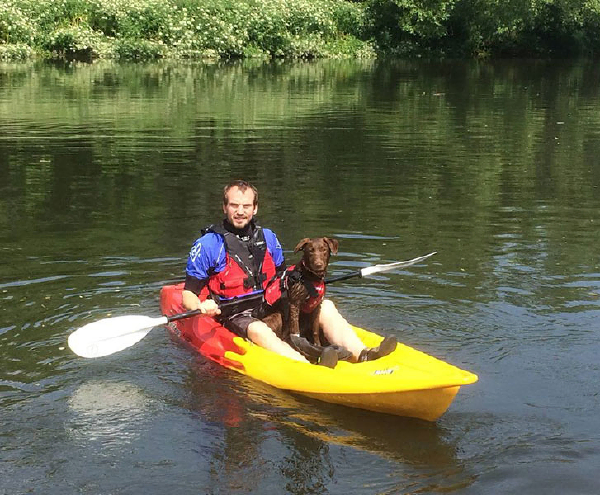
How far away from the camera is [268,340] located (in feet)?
20.4

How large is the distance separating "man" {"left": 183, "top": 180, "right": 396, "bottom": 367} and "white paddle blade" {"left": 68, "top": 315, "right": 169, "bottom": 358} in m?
0.35

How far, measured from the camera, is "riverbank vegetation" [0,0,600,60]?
33.9m

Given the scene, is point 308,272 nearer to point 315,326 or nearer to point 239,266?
point 315,326

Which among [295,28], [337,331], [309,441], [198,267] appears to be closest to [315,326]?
[337,331]

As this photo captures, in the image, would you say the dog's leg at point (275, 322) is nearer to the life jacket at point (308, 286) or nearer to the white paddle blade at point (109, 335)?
the life jacket at point (308, 286)

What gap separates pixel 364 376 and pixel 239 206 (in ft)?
4.90

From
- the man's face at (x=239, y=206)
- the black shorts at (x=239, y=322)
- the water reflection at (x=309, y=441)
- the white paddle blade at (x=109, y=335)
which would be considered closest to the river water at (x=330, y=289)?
the water reflection at (x=309, y=441)

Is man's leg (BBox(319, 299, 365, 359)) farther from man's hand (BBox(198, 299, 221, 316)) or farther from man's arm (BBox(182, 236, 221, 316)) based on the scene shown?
man's arm (BBox(182, 236, 221, 316))

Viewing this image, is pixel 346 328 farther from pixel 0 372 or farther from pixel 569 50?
pixel 569 50

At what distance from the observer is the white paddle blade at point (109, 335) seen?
6.28 m

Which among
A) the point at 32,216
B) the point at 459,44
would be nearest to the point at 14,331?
the point at 32,216

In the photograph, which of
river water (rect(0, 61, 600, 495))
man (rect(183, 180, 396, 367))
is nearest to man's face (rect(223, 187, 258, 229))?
man (rect(183, 180, 396, 367))

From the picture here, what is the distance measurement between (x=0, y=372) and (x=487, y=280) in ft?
13.8

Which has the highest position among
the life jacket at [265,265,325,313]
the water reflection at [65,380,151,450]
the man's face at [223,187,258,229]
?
the man's face at [223,187,258,229]
